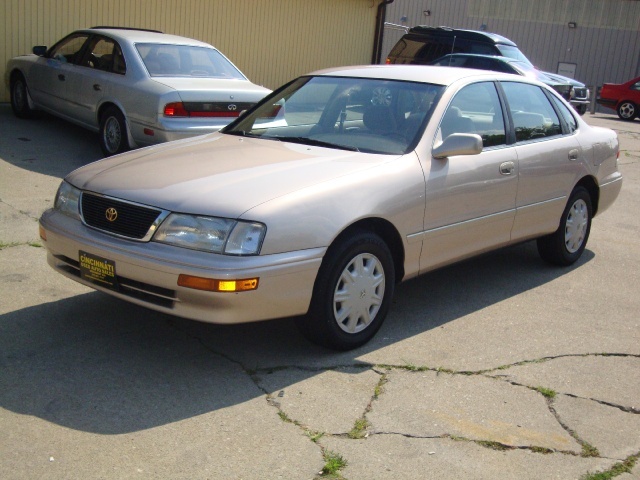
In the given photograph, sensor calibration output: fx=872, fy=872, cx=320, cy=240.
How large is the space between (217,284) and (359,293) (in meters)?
0.97

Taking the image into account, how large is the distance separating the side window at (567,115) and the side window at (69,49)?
613cm

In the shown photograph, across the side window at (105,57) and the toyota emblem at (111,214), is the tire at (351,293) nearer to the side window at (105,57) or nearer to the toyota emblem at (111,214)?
the toyota emblem at (111,214)

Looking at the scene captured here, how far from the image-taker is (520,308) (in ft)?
19.8

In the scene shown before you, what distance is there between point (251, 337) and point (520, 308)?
6.60 feet

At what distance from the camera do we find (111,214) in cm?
470

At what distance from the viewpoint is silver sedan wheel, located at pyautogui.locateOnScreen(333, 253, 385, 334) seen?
483 centimetres

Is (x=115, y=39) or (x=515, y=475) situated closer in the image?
(x=515, y=475)

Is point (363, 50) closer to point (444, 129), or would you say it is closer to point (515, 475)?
point (444, 129)

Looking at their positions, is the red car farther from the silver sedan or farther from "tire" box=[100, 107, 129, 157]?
"tire" box=[100, 107, 129, 157]

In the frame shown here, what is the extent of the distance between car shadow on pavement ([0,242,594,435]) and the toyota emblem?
730 millimetres

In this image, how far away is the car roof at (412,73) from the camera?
5.88 m

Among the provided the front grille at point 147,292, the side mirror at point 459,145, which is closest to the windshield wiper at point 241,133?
the side mirror at point 459,145

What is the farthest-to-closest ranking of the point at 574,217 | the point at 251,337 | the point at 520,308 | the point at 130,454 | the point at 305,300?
the point at 574,217 < the point at 520,308 < the point at 251,337 < the point at 305,300 < the point at 130,454

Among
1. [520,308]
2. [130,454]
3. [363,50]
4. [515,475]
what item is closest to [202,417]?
[130,454]
